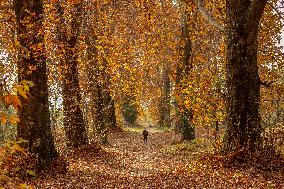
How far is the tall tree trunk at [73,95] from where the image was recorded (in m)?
19.9

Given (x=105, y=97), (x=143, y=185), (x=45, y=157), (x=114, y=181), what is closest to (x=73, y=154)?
(x=45, y=157)

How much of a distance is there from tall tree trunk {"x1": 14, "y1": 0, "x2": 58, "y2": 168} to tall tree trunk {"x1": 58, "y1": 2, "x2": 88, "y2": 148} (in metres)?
5.37

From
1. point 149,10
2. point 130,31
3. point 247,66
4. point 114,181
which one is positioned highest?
point 130,31

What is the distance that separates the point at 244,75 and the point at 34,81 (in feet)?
23.6

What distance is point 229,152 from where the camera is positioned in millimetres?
13969

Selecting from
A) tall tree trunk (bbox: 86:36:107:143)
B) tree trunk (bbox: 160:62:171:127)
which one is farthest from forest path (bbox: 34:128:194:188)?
tree trunk (bbox: 160:62:171:127)

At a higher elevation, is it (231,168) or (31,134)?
(31,134)

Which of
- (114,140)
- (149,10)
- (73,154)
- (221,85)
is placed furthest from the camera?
(114,140)

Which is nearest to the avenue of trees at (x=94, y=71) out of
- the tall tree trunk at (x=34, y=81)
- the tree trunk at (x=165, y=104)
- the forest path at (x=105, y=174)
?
the tall tree trunk at (x=34, y=81)

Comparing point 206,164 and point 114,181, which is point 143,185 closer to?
point 114,181

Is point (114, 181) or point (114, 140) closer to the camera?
point (114, 181)

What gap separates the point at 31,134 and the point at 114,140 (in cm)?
1938

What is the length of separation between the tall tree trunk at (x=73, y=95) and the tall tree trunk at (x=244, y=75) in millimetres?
8397

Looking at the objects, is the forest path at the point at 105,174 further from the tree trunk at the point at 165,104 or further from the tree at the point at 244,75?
the tree trunk at the point at 165,104
